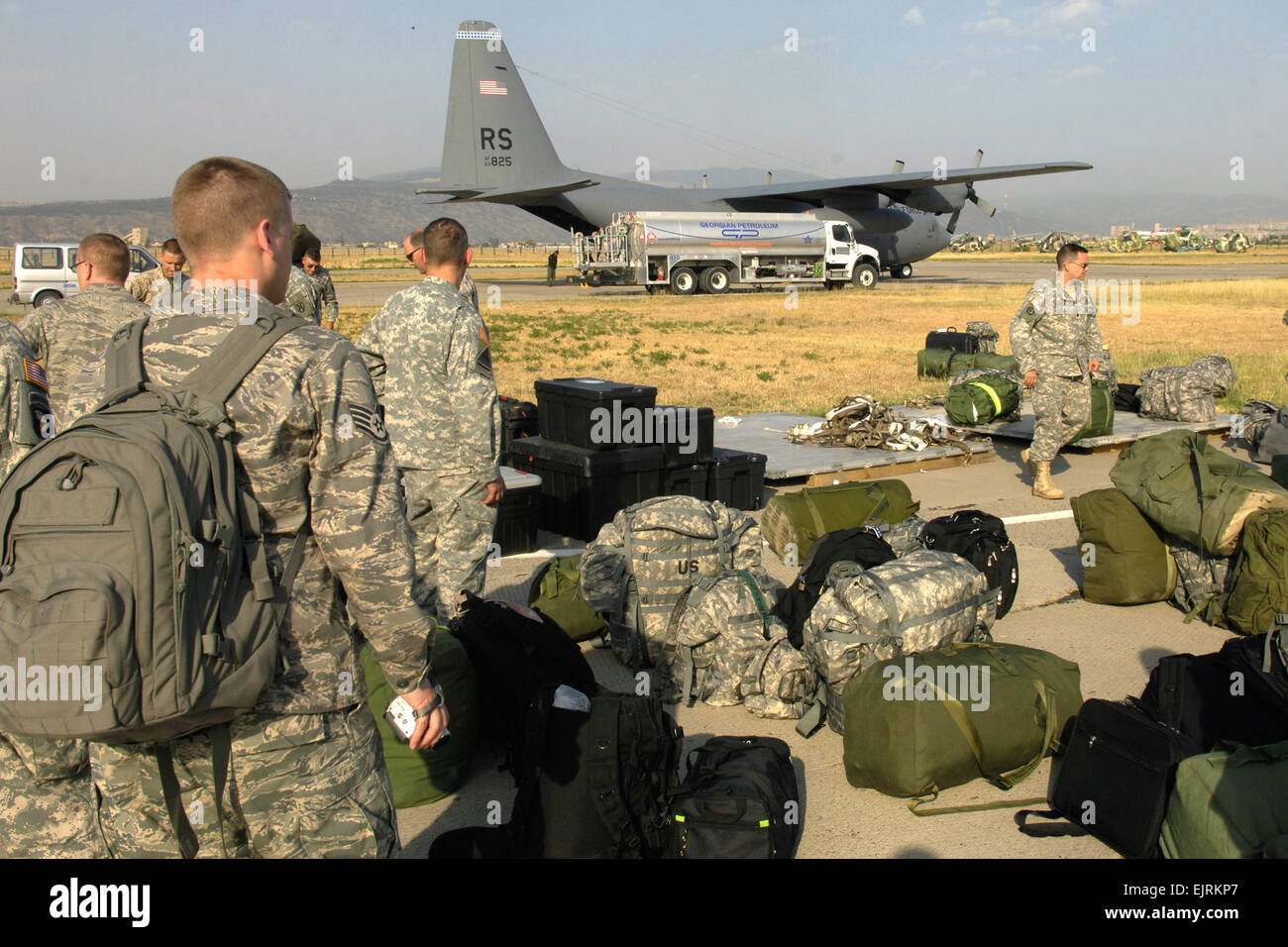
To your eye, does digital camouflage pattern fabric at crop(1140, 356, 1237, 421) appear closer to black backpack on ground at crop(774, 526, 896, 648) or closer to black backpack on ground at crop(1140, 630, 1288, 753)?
black backpack on ground at crop(774, 526, 896, 648)

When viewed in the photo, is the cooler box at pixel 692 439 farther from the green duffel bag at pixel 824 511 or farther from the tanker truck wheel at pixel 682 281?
the tanker truck wheel at pixel 682 281

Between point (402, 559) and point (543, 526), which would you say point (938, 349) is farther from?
point (402, 559)

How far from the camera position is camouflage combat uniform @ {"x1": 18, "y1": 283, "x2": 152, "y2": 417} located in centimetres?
500

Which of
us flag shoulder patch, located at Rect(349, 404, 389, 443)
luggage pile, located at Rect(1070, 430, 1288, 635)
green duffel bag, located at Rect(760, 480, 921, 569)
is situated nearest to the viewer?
us flag shoulder patch, located at Rect(349, 404, 389, 443)

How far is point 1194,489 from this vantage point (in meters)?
5.50

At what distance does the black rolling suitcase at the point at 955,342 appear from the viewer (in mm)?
15070

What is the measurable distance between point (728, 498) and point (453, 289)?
3494 mm

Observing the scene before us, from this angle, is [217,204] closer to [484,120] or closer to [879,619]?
[879,619]

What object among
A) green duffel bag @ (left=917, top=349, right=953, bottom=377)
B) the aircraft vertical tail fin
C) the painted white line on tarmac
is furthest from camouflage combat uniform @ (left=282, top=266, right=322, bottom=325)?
the aircraft vertical tail fin

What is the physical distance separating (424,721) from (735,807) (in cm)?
135

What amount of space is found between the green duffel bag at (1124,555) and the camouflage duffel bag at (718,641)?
236cm

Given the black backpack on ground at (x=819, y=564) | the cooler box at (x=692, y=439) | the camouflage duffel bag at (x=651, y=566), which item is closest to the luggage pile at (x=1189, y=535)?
the black backpack on ground at (x=819, y=564)

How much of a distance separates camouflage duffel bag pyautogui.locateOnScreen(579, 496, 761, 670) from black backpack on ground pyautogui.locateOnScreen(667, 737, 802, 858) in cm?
134
